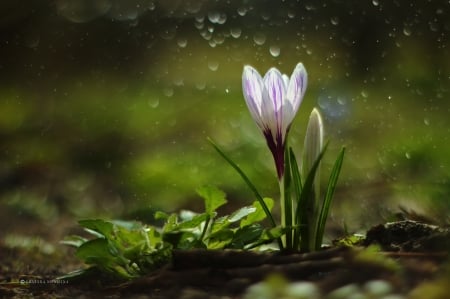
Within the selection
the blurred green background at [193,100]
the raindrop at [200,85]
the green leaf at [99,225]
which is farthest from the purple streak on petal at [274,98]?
the raindrop at [200,85]

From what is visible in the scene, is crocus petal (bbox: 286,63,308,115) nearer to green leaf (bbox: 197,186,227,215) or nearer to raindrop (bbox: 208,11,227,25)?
green leaf (bbox: 197,186,227,215)

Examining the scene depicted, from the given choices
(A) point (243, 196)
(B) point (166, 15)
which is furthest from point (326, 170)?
(B) point (166, 15)

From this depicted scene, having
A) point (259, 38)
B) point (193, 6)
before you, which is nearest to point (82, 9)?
point (193, 6)

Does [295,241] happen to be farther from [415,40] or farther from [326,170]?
[415,40]

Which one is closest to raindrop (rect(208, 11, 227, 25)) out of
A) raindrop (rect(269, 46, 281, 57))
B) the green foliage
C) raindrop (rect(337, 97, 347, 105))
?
raindrop (rect(269, 46, 281, 57))

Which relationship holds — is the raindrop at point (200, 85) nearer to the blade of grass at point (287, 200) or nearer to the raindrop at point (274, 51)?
the raindrop at point (274, 51)

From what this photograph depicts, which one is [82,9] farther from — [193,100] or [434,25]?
[434,25]
